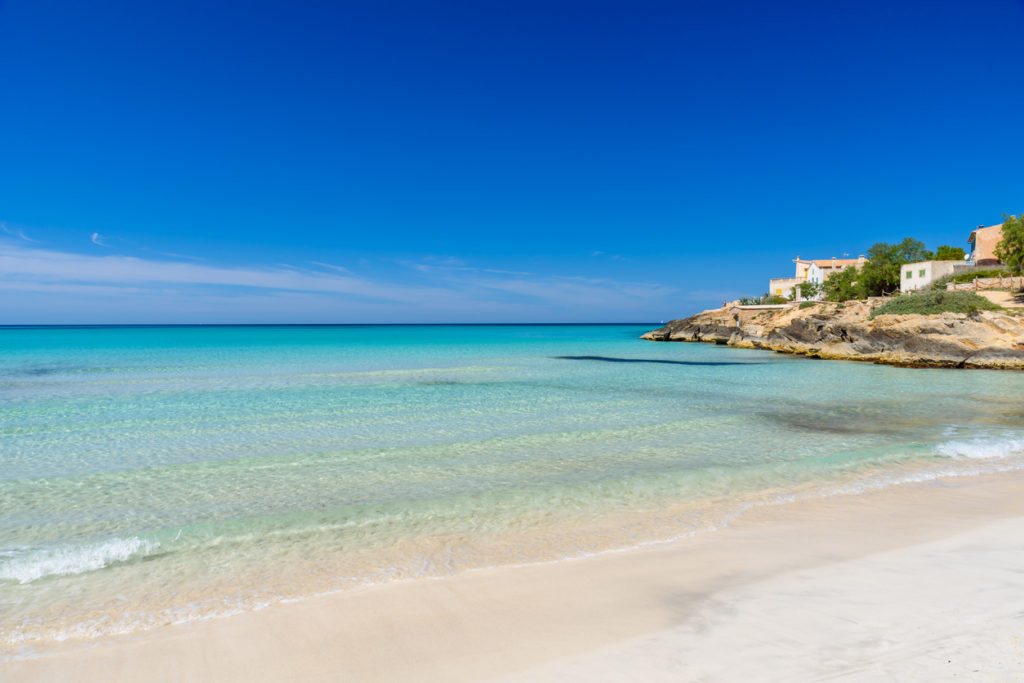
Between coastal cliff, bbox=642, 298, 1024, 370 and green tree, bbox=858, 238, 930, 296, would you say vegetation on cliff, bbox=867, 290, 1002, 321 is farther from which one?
green tree, bbox=858, 238, 930, 296

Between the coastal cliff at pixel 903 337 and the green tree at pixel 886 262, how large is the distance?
17.0 meters

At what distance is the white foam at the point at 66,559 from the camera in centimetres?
555

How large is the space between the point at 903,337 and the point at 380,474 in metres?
35.3

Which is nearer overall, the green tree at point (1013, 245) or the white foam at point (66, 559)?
the white foam at point (66, 559)

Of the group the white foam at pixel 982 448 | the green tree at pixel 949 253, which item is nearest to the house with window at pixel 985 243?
the green tree at pixel 949 253

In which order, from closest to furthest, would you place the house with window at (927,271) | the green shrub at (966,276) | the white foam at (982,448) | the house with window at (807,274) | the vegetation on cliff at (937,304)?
the white foam at (982,448)
the vegetation on cliff at (937,304)
the green shrub at (966,276)
the house with window at (927,271)
the house with window at (807,274)

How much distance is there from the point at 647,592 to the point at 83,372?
3257 centimetres

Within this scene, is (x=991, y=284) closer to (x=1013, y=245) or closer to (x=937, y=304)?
(x=1013, y=245)

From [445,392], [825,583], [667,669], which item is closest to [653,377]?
[445,392]

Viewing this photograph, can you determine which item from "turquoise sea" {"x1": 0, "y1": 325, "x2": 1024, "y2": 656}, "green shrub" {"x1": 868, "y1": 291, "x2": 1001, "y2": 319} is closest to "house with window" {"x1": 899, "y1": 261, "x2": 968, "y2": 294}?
"green shrub" {"x1": 868, "y1": 291, "x2": 1001, "y2": 319}

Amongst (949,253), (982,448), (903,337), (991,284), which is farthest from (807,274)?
(982,448)

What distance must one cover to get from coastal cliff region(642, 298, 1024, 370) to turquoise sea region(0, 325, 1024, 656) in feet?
38.5

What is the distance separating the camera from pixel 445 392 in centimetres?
2128

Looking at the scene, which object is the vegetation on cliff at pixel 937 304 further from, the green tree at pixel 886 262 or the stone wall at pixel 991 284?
the green tree at pixel 886 262
